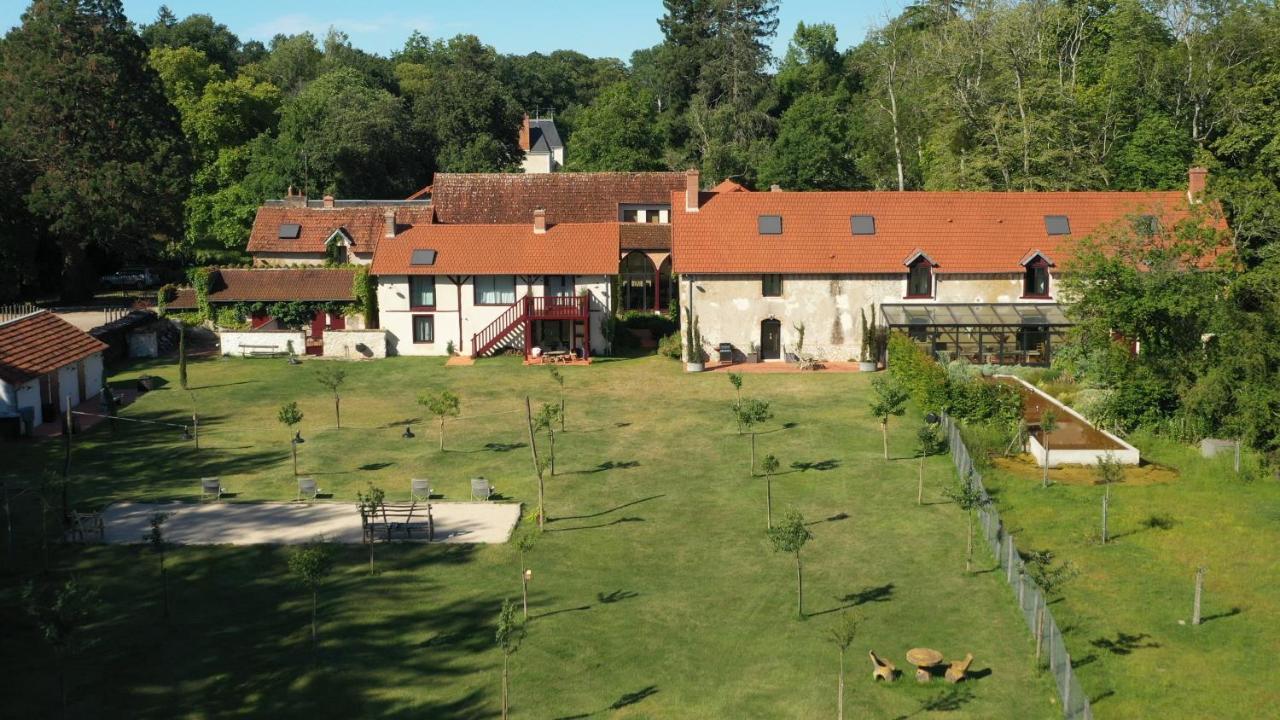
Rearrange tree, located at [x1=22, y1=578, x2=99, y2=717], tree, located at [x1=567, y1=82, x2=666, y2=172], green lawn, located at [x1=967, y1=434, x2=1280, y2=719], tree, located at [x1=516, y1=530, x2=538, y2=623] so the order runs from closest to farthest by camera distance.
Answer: tree, located at [x1=22, y1=578, x2=99, y2=717], green lawn, located at [x1=967, y1=434, x2=1280, y2=719], tree, located at [x1=516, y1=530, x2=538, y2=623], tree, located at [x1=567, y1=82, x2=666, y2=172]

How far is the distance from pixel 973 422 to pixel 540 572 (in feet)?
58.2

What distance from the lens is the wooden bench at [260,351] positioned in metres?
55.6

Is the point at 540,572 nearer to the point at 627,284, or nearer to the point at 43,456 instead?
the point at 43,456

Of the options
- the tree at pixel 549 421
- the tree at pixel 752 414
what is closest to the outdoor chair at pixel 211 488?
the tree at pixel 549 421

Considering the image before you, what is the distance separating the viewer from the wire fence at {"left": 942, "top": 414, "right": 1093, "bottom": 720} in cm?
2091

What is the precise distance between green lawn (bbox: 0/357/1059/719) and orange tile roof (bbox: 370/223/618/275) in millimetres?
13487

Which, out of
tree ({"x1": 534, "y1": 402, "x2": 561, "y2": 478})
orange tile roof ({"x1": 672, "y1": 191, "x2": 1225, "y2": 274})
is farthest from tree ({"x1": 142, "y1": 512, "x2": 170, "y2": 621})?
orange tile roof ({"x1": 672, "y1": 191, "x2": 1225, "y2": 274})

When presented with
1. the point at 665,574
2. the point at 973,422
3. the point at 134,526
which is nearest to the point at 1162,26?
the point at 973,422

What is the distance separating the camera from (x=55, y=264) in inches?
2751

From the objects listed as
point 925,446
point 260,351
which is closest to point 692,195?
point 260,351

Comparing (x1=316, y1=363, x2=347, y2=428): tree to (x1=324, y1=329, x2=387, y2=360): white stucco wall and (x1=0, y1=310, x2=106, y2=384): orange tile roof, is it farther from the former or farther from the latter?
(x1=0, y1=310, x2=106, y2=384): orange tile roof

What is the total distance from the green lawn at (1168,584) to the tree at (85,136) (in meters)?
47.8

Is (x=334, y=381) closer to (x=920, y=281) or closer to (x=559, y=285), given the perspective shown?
(x=559, y=285)

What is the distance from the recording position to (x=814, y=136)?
249 feet
